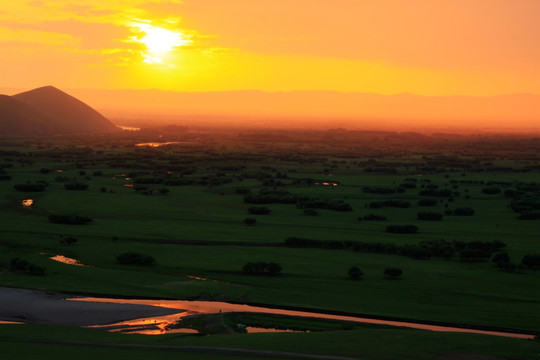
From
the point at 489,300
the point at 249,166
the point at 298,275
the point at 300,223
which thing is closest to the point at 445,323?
Result: the point at 489,300

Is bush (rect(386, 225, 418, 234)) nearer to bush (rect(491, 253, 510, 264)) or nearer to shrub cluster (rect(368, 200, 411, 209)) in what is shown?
bush (rect(491, 253, 510, 264))

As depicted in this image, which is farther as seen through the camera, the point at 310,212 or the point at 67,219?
the point at 310,212

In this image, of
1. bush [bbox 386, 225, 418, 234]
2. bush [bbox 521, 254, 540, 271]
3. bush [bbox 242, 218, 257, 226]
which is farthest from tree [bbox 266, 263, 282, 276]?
bush [bbox 386, 225, 418, 234]

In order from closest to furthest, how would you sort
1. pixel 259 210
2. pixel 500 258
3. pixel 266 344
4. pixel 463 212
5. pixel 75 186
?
pixel 266 344, pixel 500 258, pixel 259 210, pixel 463 212, pixel 75 186

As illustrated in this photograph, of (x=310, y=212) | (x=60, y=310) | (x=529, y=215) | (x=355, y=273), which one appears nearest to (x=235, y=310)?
(x=60, y=310)

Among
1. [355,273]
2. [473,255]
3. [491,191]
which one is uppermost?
[491,191]

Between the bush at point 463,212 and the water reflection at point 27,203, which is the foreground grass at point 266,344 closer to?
the water reflection at point 27,203

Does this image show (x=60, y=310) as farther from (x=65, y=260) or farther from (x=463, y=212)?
(x=463, y=212)

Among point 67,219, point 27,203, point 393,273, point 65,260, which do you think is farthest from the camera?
point 27,203
